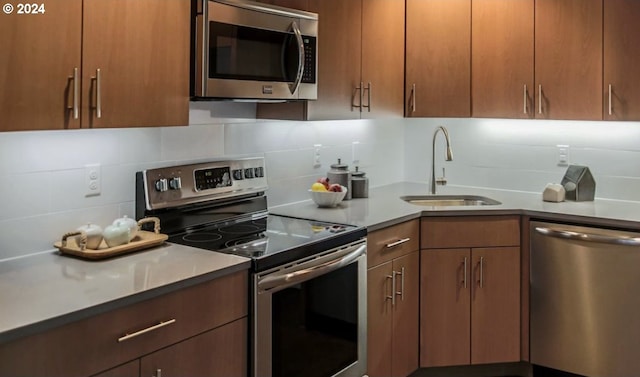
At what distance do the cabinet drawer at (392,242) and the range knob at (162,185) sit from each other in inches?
34.5

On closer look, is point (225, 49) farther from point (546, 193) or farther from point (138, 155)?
point (546, 193)

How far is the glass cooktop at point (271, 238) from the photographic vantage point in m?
2.30

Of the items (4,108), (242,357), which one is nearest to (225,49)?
(4,108)

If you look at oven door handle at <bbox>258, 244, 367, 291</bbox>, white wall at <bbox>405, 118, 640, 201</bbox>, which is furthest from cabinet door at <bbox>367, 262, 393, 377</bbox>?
white wall at <bbox>405, 118, 640, 201</bbox>

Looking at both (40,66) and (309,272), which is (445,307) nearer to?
(309,272)

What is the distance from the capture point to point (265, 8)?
2.59 metres

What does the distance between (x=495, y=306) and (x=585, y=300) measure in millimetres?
417

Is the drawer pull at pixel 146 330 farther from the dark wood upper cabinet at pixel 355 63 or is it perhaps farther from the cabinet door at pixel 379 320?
the dark wood upper cabinet at pixel 355 63

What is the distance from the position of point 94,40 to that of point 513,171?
8.43ft

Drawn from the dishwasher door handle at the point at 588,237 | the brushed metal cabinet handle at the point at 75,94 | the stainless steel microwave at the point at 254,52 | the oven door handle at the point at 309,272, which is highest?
the stainless steel microwave at the point at 254,52

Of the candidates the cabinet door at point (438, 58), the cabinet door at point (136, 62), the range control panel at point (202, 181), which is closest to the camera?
the cabinet door at point (136, 62)

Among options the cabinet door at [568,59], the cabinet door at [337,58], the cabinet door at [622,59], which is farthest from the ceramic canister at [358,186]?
the cabinet door at [622,59]

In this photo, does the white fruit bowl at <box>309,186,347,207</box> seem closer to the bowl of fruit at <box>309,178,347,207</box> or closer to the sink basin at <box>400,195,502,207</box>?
Answer: the bowl of fruit at <box>309,178,347,207</box>

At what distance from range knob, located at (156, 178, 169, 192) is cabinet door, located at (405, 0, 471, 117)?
1.53 metres
